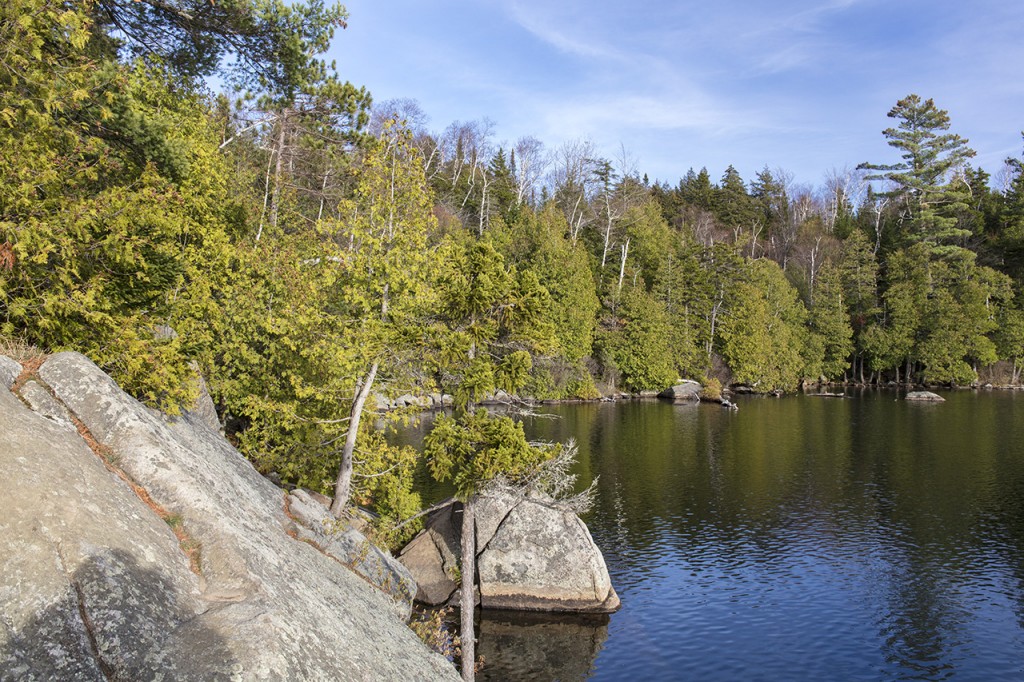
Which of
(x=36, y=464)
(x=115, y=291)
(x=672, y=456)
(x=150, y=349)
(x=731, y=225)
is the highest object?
(x=731, y=225)

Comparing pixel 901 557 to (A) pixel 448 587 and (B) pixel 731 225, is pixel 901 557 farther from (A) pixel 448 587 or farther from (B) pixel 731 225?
(B) pixel 731 225

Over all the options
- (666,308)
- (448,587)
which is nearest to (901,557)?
(448,587)

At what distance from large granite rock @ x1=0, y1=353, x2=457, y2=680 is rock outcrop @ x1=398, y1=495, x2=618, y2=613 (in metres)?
13.5

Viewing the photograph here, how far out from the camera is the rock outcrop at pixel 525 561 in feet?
81.1

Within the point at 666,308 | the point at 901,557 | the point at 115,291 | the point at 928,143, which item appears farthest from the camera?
the point at 928,143

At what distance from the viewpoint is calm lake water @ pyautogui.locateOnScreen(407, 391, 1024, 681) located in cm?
2141

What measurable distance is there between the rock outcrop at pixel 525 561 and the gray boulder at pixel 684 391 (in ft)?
196

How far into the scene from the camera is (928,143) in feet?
332

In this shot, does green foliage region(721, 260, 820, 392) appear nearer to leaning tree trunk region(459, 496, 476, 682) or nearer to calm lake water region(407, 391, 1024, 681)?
calm lake water region(407, 391, 1024, 681)

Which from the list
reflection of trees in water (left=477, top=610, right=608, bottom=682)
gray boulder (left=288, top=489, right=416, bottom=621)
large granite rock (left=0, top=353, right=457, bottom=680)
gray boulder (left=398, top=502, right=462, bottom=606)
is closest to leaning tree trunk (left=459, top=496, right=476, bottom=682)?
gray boulder (left=288, top=489, right=416, bottom=621)

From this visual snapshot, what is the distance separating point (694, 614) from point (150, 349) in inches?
740

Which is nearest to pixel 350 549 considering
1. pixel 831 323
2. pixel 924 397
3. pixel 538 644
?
pixel 538 644

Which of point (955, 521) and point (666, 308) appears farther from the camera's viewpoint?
point (666, 308)

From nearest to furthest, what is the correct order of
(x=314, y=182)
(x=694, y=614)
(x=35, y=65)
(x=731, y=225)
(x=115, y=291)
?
(x=35, y=65), (x=115, y=291), (x=694, y=614), (x=314, y=182), (x=731, y=225)
